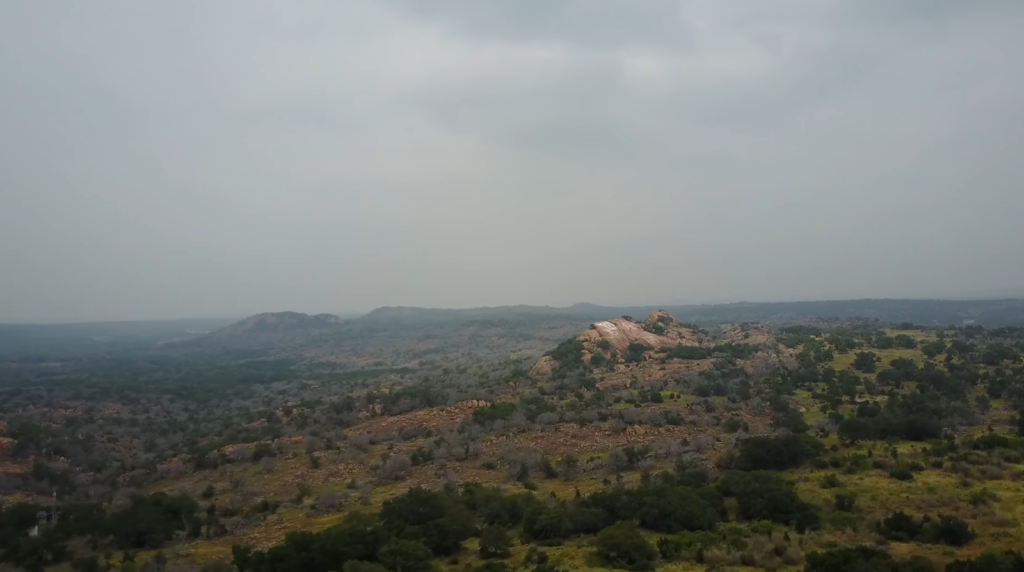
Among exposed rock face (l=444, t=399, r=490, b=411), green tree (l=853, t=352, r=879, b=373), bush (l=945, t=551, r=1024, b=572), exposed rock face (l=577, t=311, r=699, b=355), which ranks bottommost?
exposed rock face (l=444, t=399, r=490, b=411)

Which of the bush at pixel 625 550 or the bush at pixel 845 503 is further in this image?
the bush at pixel 845 503

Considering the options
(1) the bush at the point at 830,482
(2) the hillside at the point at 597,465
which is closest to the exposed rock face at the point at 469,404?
(2) the hillside at the point at 597,465

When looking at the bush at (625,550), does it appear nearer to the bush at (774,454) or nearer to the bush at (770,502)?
the bush at (770,502)

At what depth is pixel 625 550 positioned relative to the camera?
59.5ft

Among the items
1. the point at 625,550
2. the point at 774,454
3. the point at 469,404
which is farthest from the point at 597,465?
the point at 469,404

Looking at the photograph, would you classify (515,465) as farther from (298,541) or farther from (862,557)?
(862,557)

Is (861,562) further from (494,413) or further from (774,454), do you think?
(494,413)

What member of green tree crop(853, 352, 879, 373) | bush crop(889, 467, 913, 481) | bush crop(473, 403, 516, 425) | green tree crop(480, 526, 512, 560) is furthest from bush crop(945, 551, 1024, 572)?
green tree crop(853, 352, 879, 373)

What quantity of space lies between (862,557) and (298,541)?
645 inches

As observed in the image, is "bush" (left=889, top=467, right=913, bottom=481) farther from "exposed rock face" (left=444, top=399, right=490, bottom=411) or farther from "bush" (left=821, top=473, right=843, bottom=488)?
"exposed rock face" (left=444, top=399, right=490, bottom=411)

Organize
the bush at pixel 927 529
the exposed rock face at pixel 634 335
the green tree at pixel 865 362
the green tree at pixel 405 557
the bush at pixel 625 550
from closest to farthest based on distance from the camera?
1. the bush at pixel 625 550
2. the green tree at pixel 405 557
3. the bush at pixel 927 529
4. the green tree at pixel 865 362
5. the exposed rock face at pixel 634 335

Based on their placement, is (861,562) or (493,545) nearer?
(861,562)

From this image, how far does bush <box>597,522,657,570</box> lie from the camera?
58.6 feet

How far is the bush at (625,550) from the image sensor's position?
17.9 meters
